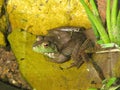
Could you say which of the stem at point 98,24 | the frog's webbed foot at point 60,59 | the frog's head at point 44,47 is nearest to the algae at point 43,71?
the frog's webbed foot at point 60,59

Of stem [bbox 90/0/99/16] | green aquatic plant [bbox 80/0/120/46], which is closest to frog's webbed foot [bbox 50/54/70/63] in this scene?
green aquatic plant [bbox 80/0/120/46]

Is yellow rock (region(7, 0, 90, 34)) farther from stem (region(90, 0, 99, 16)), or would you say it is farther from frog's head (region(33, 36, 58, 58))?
frog's head (region(33, 36, 58, 58))

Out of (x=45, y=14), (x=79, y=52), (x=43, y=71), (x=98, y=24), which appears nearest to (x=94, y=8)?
(x=98, y=24)

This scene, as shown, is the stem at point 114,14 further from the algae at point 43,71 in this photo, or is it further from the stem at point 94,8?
the algae at point 43,71

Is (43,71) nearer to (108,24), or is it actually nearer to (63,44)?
(63,44)

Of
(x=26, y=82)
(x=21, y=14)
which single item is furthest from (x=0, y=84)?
(x=21, y=14)

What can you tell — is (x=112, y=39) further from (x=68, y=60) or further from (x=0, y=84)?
(x=0, y=84)
